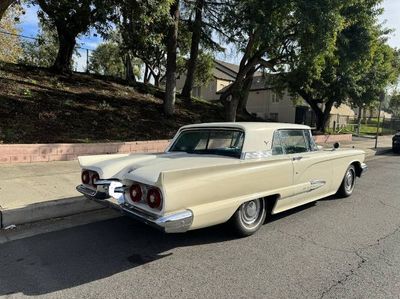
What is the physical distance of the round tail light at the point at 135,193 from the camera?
4.10 metres

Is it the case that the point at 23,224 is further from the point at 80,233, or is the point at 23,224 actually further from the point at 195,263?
the point at 195,263

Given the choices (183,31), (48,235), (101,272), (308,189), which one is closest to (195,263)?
(101,272)

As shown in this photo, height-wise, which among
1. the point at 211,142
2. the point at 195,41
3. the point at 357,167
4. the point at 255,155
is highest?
the point at 195,41

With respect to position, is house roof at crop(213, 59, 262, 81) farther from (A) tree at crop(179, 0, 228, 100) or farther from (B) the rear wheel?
(B) the rear wheel

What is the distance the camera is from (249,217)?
480 centimetres

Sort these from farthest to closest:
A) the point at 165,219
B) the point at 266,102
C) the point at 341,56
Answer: the point at 266,102
the point at 341,56
the point at 165,219

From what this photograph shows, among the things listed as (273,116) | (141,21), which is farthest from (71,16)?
(273,116)

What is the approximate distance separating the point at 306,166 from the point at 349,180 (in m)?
2.16

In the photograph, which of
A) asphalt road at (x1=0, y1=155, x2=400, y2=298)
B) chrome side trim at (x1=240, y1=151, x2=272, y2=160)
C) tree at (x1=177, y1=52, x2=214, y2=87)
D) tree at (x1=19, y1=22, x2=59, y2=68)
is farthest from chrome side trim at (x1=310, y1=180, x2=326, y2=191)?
tree at (x1=19, y1=22, x2=59, y2=68)

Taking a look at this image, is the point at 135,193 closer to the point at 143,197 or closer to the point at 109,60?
the point at 143,197

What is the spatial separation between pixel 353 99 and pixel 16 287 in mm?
23429

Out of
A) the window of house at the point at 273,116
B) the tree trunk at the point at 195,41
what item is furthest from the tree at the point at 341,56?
the window of house at the point at 273,116

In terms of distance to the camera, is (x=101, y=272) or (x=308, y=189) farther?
(x=308, y=189)

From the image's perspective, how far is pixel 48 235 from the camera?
4668 mm
